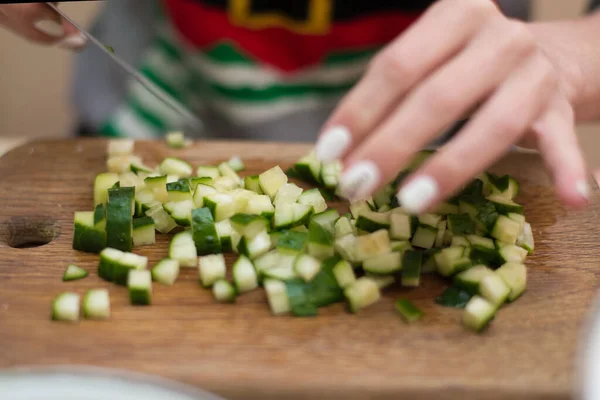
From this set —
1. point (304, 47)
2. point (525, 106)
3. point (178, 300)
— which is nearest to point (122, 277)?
point (178, 300)

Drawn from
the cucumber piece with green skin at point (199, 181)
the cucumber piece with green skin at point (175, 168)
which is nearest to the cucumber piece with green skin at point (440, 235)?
the cucumber piece with green skin at point (199, 181)

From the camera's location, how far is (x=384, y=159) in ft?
3.71

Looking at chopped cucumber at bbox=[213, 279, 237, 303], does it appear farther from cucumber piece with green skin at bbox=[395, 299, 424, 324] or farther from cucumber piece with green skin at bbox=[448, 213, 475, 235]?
cucumber piece with green skin at bbox=[448, 213, 475, 235]

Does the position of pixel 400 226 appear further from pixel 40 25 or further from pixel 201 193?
pixel 40 25

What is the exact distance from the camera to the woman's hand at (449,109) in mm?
1134

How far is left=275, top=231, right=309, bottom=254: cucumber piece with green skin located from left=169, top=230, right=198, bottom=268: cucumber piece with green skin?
17 cm

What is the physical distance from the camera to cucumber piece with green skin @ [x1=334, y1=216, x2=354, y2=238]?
4.54ft

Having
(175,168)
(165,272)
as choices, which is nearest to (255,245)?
(165,272)

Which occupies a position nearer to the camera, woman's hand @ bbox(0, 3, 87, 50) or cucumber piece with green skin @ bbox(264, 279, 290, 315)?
cucumber piece with green skin @ bbox(264, 279, 290, 315)

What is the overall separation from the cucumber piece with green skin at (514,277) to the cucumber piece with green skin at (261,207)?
485 millimetres

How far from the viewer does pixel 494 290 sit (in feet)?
4.05

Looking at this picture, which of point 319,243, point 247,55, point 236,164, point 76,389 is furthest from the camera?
point 247,55

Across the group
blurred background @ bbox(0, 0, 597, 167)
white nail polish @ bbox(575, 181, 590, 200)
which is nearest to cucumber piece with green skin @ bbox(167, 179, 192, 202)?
white nail polish @ bbox(575, 181, 590, 200)

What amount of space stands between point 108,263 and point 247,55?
904mm
